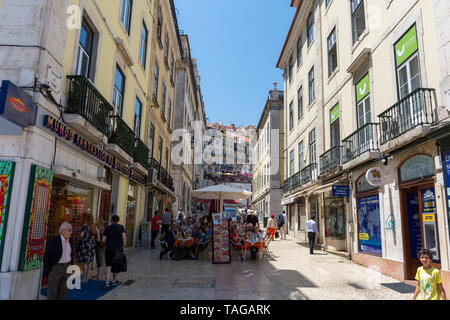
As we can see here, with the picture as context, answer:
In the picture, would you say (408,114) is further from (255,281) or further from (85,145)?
(85,145)

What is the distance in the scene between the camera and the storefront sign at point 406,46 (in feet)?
26.2

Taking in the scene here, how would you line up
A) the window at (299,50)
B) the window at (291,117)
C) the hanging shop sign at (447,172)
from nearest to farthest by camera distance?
the hanging shop sign at (447,172) → the window at (299,50) → the window at (291,117)

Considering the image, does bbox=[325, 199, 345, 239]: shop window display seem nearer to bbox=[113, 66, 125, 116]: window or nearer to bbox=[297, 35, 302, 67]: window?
bbox=[113, 66, 125, 116]: window

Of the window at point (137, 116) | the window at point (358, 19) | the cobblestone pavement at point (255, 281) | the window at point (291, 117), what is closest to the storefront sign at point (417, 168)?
the cobblestone pavement at point (255, 281)

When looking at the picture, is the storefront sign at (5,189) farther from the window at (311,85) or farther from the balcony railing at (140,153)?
the window at (311,85)

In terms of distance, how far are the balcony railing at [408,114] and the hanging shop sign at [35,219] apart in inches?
309

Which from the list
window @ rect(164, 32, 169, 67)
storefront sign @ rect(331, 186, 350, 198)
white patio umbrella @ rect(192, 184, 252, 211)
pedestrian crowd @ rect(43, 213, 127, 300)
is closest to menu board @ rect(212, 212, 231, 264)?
white patio umbrella @ rect(192, 184, 252, 211)

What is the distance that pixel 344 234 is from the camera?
12.8m

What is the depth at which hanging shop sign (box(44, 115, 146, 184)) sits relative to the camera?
20.0 feet

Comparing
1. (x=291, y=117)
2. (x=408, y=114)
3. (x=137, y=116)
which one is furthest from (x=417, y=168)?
(x=291, y=117)

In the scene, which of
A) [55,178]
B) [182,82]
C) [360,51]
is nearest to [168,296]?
[55,178]

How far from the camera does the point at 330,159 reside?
13273mm

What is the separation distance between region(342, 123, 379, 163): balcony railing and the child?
5.69 meters

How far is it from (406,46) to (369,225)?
5.51m
